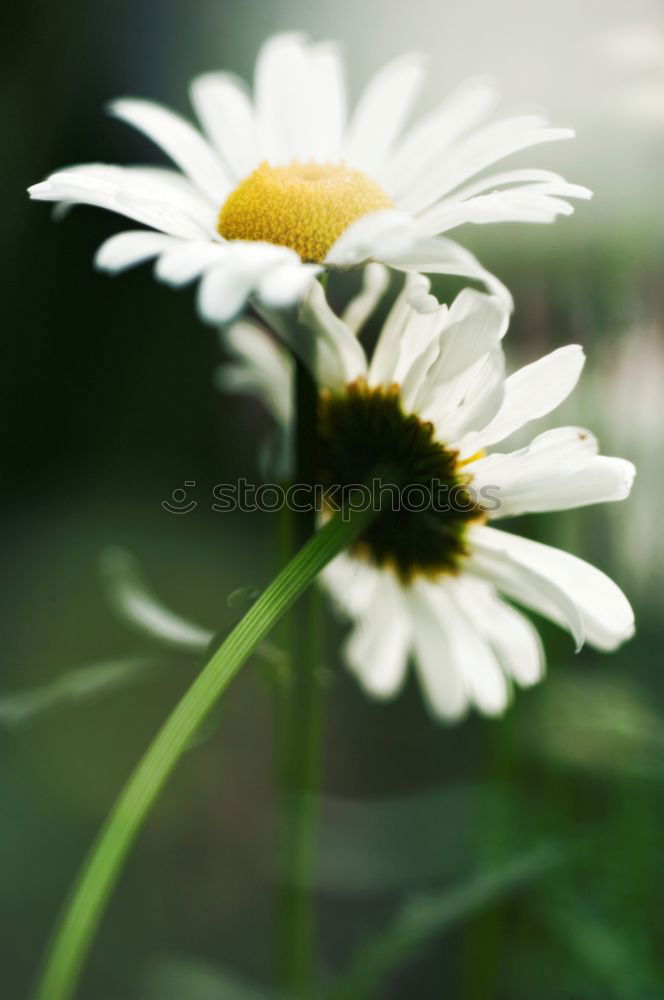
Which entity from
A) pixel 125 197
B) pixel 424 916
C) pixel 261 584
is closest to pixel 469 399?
pixel 125 197

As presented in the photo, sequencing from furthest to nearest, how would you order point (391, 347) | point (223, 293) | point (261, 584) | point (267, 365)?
point (261, 584) → point (267, 365) → point (391, 347) → point (223, 293)

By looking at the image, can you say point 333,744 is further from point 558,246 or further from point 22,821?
point 558,246

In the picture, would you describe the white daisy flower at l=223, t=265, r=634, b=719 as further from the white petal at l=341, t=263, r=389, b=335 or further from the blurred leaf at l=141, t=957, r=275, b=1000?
the blurred leaf at l=141, t=957, r=275, b=1000

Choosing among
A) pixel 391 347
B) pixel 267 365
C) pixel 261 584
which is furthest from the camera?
pixel 261 584

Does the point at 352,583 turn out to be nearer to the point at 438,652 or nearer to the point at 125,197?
the point at 438,652

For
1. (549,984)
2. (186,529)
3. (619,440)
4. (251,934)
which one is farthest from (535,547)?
(186,529)

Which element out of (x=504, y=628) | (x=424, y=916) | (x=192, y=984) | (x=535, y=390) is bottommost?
(x=192, y=984)

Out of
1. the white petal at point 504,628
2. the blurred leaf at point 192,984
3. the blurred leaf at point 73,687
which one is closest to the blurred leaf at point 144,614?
the blurred leaf at point 73,687
